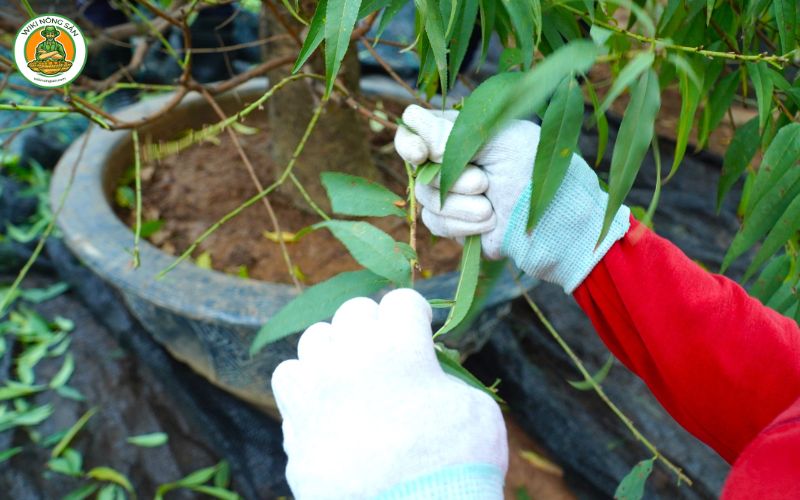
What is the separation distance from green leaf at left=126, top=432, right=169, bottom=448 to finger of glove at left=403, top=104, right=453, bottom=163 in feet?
2.97

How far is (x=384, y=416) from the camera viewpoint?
1.44 ft

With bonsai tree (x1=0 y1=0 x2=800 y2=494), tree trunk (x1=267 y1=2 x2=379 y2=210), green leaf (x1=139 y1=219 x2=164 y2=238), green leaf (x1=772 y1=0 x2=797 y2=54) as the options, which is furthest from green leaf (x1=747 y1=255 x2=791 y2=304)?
green leaf (x1=139 y1=219 x2=164 y2=238)

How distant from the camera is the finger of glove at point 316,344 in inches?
19.1

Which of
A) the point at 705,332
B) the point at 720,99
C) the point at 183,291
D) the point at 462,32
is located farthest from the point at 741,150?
the point at 183,291

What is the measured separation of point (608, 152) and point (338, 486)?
72.8 inches

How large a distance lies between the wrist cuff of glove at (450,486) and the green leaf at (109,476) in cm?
87

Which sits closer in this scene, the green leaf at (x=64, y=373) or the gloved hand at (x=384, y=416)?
the gloved hand at (x=384, y=416)

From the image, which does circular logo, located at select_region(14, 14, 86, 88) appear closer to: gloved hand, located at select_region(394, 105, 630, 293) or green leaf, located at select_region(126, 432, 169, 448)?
gloved hand, located at select_region(394, 105, 630, 293)

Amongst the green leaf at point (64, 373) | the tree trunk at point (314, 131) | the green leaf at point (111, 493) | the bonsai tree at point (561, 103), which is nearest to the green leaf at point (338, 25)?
the bonsai tree at point (561, 103)

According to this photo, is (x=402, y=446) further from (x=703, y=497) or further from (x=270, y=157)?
(x=270, y=157)

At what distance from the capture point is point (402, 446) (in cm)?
43

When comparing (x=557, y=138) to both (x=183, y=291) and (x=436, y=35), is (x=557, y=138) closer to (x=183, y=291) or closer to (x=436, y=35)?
(x=436, y=35)

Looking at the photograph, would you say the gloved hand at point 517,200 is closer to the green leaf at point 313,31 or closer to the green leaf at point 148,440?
the green leaf at point 313,31

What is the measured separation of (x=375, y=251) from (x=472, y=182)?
4.3 inches
